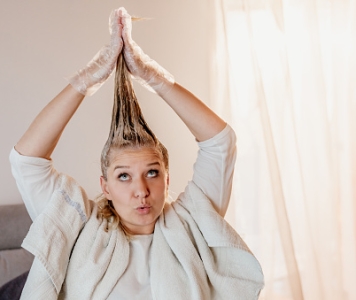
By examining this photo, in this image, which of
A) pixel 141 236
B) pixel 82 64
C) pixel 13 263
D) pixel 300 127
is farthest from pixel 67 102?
pixel 300 127

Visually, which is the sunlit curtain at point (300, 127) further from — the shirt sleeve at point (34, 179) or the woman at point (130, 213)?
the shirt sleeve at point (34, 179)

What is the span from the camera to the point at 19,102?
6.94 ft

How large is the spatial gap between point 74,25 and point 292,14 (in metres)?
0.83

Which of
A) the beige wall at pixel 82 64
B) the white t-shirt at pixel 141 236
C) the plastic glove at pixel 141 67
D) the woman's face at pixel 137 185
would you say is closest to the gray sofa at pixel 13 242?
the beige wall at pixel 82 64

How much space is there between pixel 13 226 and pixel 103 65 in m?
0.91

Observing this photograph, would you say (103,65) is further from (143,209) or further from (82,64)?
(82,64)

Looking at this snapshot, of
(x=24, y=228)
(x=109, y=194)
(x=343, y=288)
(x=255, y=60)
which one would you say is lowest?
(x=343, y=288)

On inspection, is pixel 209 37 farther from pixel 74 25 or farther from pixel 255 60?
pixel 74 25

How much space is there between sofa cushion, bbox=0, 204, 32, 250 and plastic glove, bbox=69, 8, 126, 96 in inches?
33.8

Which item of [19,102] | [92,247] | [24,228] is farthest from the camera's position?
[19,102]

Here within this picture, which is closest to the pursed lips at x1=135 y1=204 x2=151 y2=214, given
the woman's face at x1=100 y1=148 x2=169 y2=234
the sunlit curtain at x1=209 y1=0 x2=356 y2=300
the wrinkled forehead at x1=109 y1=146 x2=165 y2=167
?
the woman's face at x1=100 y1=148 x2=169 y2=234

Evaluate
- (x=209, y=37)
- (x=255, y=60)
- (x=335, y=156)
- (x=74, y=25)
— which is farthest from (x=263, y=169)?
(x=74, y=25)

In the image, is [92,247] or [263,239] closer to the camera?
[92,247]

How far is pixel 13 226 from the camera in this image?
77.7 inches
